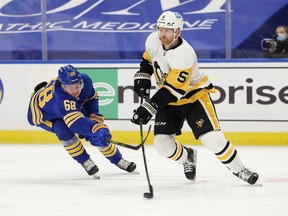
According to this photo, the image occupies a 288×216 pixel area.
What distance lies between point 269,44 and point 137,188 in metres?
2.97

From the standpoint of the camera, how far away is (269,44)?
24.0 ft

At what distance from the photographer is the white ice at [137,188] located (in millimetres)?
4016

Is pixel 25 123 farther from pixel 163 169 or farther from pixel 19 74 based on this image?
pixel 163 169

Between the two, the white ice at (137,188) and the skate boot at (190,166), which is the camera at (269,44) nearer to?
the white ice at (137,188)

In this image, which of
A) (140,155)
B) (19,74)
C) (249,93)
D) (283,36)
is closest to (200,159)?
(140,155)

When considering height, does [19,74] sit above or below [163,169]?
above

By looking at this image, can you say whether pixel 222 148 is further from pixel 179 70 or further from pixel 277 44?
pixel 277 44

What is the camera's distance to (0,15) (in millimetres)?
7879

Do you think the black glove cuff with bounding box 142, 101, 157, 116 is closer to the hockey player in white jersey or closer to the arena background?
the hockey player in white jersey

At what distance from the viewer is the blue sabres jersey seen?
16.1ft

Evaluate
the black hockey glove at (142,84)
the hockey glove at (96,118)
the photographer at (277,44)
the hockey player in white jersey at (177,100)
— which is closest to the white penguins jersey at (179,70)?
the hockey player in white jersey at (177,100)

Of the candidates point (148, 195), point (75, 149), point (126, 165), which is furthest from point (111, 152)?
point (148, 195)

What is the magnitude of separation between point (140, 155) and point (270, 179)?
165 cm

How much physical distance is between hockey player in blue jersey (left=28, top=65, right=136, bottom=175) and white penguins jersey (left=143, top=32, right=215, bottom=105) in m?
0.47
